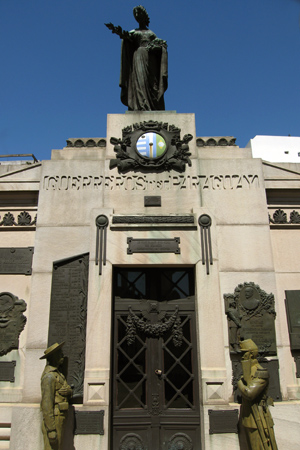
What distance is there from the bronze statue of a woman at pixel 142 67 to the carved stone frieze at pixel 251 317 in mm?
5170

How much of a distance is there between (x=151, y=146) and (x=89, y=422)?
5885 millimetres

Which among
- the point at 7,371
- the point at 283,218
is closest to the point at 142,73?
the point at 283,218

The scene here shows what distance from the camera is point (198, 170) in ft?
28.3

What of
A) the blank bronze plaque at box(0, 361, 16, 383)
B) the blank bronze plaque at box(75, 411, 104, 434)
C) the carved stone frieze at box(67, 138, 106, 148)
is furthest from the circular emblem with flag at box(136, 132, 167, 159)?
the blank bronze plaque at box(75, 411, 104, 434)

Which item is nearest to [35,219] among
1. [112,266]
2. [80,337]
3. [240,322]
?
[112,266]

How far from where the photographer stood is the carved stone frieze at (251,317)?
7453mm

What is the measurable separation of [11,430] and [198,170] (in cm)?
647

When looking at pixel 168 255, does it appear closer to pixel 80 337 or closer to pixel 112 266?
pixel 112 266

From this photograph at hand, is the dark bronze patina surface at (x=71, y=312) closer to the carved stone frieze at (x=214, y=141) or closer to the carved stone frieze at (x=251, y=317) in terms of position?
the carved stone frieze at (x=251, y=317)

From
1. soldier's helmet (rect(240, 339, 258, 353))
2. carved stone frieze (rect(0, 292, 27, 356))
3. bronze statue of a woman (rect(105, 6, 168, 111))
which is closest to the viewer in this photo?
soldier's helmet (rect(240, 339, 258, 353))

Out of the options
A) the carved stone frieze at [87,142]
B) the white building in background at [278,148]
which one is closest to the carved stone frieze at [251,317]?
the carved stone frieze at [87,142]

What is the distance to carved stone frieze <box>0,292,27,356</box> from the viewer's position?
762cm

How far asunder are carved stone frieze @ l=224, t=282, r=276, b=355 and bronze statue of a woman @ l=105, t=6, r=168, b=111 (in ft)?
17.0

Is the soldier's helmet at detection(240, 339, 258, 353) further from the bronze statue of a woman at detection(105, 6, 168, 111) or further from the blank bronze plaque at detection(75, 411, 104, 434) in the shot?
the bronze statue of a woman at detection(105, 6, 168, 111)
